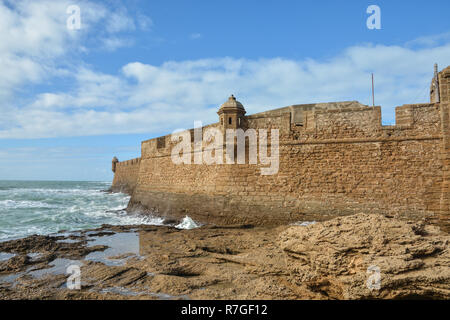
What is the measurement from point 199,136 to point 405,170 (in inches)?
330

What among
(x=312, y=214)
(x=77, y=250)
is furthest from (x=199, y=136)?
(x=77, y=250)

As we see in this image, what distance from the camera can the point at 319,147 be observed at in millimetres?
10008

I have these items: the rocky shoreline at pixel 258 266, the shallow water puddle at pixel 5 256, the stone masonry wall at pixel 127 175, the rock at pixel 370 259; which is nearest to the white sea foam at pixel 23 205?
the stone masonry wall at pixel 127 175

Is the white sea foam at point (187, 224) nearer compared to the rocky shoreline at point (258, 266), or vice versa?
the rocky shoreline at point (258, 266)

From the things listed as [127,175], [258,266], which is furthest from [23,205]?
[258,266]

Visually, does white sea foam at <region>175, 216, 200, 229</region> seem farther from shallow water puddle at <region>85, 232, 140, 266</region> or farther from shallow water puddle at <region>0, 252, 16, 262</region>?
shallow water puddle at <region>0, 252, 16, 262</region>

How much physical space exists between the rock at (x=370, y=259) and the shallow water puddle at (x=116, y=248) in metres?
4.47

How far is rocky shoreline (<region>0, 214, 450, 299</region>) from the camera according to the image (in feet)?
10.7

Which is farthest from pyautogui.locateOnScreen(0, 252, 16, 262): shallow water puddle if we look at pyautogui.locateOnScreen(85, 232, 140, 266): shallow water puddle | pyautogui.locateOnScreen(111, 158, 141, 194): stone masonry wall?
pyautogui.locateOnScreen(111, 158, 141, 194): stone masonry wall

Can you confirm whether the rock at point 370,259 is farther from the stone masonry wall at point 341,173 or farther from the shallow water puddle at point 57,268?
the stone masonry wall at point 341,173

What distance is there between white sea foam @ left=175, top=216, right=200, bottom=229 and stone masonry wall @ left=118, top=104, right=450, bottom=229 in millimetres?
266

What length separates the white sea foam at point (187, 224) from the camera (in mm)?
11309

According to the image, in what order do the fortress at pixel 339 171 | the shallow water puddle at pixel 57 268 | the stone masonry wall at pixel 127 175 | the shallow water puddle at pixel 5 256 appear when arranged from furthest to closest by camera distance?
the stone masonry wall at pixel 127 175 → the fortress at pixel 339 171 → the shallow water puddle at pixel 5 256 → the shallow water puddle at pixel 57 268
